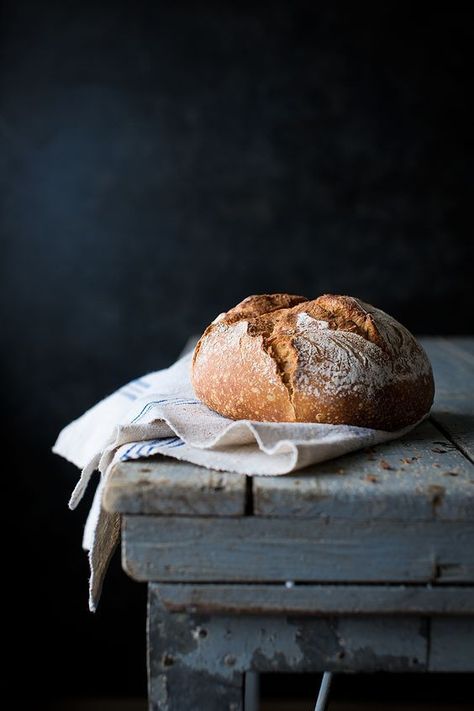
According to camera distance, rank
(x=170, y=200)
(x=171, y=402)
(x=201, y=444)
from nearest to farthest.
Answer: (x=201, y=444) → (x=171, y=402) → (x=170, y=200)

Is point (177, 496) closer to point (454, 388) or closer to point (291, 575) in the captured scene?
point (291, 575)

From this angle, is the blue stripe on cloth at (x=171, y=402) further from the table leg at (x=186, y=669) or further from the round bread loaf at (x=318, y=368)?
the table leg at (x=186, y=669)

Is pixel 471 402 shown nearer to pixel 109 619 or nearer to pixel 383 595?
pixel 383 595

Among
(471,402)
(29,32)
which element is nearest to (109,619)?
(471,402)

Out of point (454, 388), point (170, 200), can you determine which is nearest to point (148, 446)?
point (454, 388)

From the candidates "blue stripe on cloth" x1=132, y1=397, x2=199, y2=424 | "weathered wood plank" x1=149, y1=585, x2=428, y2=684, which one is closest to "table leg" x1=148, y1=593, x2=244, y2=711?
"weathered wood plank" x1=149, y1=585, x2=428, y2=684

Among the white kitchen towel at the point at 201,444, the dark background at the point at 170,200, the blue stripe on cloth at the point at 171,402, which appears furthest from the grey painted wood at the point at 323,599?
the dark background at the point at 170,200

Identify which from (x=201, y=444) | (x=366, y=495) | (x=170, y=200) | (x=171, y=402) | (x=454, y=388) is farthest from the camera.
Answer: (x=170, y=200)
